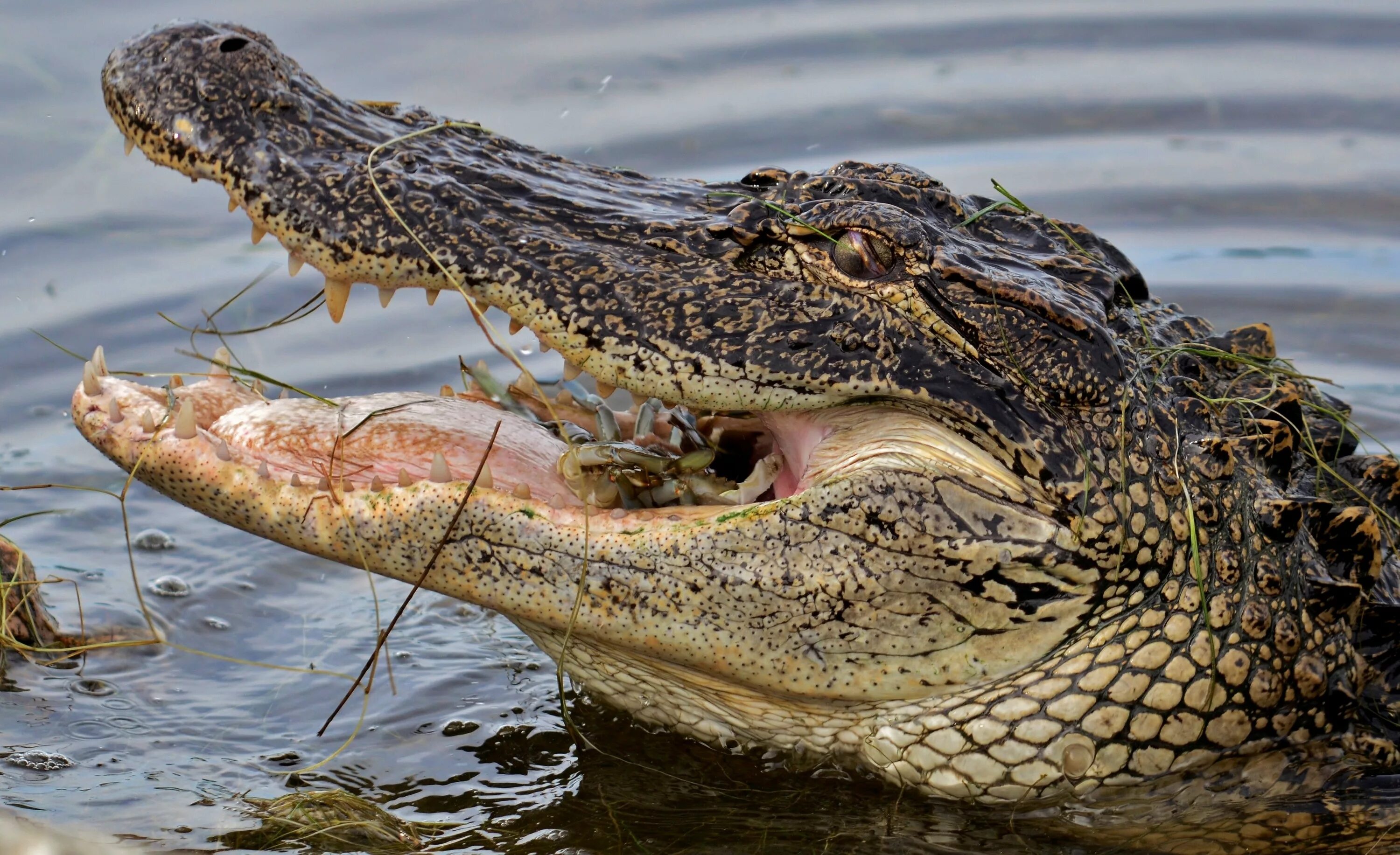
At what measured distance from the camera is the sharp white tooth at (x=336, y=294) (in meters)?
3.22

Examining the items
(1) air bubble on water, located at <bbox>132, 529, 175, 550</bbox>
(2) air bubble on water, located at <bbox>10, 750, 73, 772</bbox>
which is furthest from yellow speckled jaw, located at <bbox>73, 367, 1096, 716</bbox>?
(1) air bubble on water, located at <bbox>132, 529, 175, 550</bbox>

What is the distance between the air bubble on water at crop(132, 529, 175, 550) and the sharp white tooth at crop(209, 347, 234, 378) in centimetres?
135

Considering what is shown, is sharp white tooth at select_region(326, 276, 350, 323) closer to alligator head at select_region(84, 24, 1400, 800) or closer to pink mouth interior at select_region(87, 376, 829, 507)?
alligator head at select_region(84, 24, 1400, 800)

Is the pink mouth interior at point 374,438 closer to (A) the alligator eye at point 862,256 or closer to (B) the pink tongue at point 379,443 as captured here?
(B) the pink tongue at point 379,443

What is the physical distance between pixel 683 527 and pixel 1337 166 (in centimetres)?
583

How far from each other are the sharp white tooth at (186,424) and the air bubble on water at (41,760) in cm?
98

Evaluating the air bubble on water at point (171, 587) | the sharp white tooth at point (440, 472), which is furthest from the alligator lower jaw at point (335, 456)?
the air bubble on water at point (171, 587)

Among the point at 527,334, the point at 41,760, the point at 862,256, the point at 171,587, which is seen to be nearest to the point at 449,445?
the point at 862,256

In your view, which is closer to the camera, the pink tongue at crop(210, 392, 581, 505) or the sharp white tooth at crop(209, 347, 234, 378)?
the pink tongue at crop(210, 392, 581, 505)

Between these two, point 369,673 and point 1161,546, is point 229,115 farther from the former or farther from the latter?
point 1161,546

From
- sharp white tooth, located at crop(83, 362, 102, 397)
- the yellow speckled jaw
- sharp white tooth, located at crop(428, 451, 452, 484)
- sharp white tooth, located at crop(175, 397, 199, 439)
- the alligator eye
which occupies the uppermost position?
the alligator eye

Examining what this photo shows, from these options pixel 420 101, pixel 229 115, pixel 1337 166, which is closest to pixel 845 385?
pixel 229 115

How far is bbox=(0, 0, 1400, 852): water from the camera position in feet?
11.9

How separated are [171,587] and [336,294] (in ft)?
5.94
